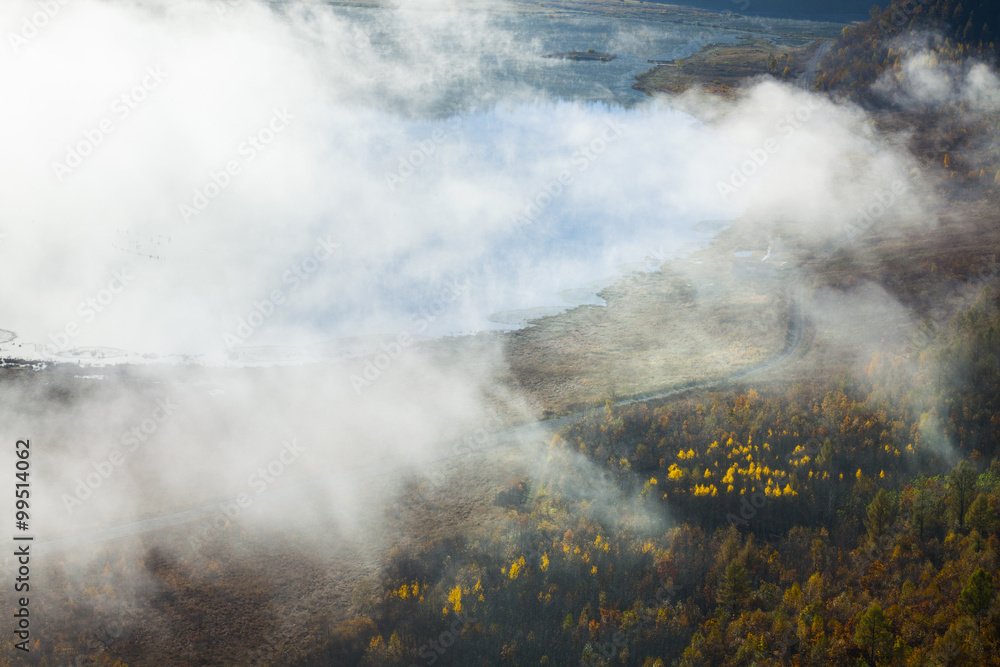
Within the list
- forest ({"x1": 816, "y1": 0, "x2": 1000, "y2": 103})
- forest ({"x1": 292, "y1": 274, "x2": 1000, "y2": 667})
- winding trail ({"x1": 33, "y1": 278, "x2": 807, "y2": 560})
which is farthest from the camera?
forest ({"x1": 816, "y1": 0, "x2": 1000, "y2": 103})

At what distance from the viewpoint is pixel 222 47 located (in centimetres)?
9869

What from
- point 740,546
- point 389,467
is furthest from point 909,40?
point 389,467

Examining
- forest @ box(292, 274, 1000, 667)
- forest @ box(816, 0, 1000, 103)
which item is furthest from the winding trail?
forest @ box(816, 0, 1000, 103)

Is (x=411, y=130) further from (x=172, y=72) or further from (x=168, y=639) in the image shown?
(x=168, y=639)

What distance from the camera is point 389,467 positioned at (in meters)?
29.4

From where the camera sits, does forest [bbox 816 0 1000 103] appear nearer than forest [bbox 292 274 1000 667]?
No

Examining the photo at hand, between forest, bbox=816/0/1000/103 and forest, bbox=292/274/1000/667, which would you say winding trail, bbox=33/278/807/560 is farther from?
forest, bbox=816/0/1000/103

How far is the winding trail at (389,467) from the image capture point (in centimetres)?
2456

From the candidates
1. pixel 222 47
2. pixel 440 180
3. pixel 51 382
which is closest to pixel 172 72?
pixel 222 47

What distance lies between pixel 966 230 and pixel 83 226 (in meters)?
63.2

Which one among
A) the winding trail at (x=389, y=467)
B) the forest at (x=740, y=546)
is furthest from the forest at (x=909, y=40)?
the forest at (x=740, y=546)

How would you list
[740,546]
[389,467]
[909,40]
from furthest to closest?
[909,40], [389,467], [740,546]

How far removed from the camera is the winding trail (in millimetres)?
24562

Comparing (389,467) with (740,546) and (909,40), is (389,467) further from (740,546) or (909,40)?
(909,40)
